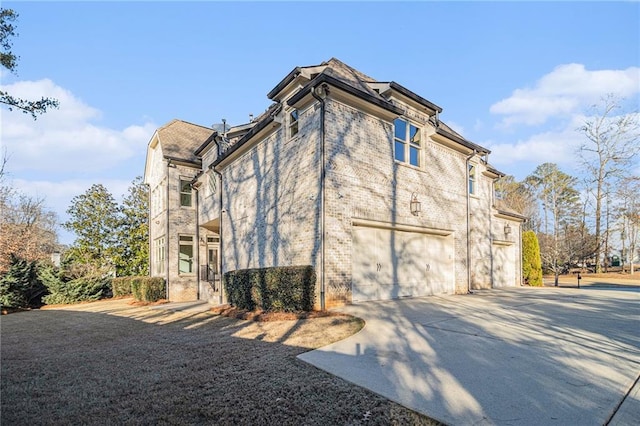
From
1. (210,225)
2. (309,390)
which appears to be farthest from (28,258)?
(309,390)

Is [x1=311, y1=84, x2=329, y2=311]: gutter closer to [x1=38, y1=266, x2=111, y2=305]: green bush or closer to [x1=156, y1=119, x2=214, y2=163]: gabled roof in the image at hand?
[x1=156, y1=119, x2=214, y2=163]: gabled roof

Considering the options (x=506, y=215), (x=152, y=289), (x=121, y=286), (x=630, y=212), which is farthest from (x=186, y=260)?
(x=630, y=212)

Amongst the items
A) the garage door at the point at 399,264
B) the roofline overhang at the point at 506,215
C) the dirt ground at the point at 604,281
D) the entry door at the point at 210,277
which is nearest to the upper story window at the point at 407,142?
the garage door at the point at 399,264

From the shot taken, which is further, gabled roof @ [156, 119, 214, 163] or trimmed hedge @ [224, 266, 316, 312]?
gabled roof @ [156, 119, 214, 163]

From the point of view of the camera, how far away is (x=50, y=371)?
532 cm

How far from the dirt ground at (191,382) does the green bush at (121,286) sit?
50.7 feet

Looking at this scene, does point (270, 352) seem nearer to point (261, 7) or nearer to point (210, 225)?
point (261, 7)

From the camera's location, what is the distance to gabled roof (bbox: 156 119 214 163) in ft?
62.5

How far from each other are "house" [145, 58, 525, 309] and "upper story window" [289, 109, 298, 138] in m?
0.03

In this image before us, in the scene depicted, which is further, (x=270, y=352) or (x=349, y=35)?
(x=349, y=35)

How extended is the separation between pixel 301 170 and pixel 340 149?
1369 millimetres

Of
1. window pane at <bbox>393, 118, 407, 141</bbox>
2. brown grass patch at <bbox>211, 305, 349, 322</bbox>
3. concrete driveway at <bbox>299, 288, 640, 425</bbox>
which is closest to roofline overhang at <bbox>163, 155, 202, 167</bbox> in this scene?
brown grass patch at <bbox>211, 305, 349, 322</bbox>

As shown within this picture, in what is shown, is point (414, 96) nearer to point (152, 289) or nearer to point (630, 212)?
point (152, 289)

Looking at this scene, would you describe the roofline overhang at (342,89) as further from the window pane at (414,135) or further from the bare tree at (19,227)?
the bare tree at (19,227)
